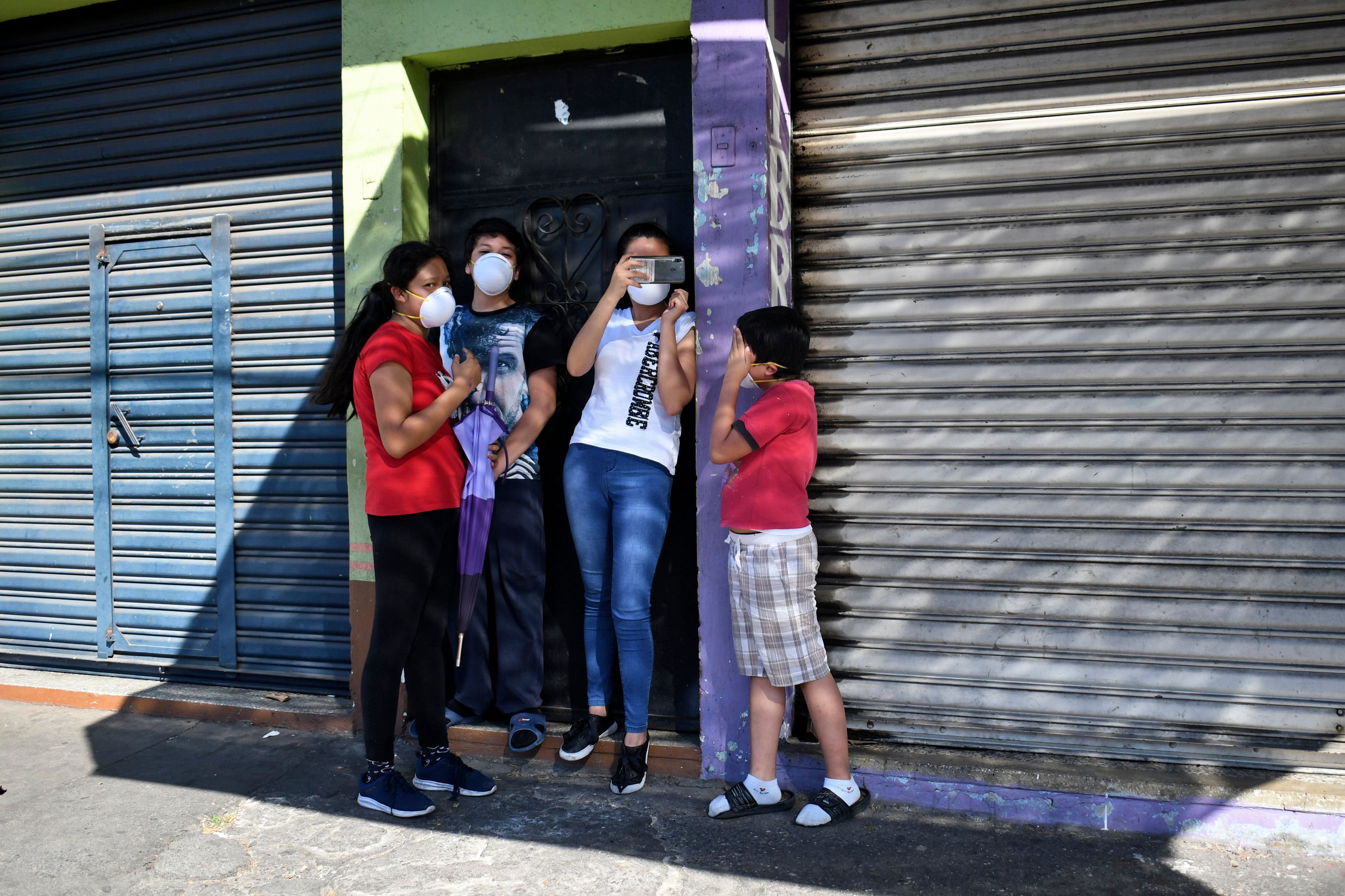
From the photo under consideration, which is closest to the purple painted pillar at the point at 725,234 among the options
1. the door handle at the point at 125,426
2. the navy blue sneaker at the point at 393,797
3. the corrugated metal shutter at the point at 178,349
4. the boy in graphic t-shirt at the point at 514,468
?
the boy in graphic t-shirt at the point at 514,468

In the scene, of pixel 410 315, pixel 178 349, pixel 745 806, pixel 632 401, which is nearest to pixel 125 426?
pixel 178 349

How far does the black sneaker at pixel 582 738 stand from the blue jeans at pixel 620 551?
0.07 metres

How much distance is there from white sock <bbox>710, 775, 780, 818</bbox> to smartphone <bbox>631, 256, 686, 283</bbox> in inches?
75.9

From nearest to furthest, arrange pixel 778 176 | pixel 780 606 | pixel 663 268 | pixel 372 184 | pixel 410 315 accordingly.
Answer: pixel 780 606 → pixel 410 315 → pixel 663 268 → pixel 778 176 → pixel 372 184

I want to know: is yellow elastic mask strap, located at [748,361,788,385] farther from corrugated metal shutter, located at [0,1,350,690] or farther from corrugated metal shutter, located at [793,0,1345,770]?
corrugated metal shutter, located at [0,1,350,690]

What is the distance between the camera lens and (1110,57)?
11.8ft

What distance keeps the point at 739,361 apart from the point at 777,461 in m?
0.39

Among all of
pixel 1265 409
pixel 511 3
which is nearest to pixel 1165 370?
pixel 1265 409

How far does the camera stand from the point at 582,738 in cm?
382

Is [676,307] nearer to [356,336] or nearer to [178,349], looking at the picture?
[356,336]

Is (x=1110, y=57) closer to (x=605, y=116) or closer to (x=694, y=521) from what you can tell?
(x=605, y=116)

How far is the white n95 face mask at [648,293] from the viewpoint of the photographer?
3.72 m

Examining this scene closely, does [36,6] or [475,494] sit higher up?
[36,6]

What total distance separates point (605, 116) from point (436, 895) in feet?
10.4
